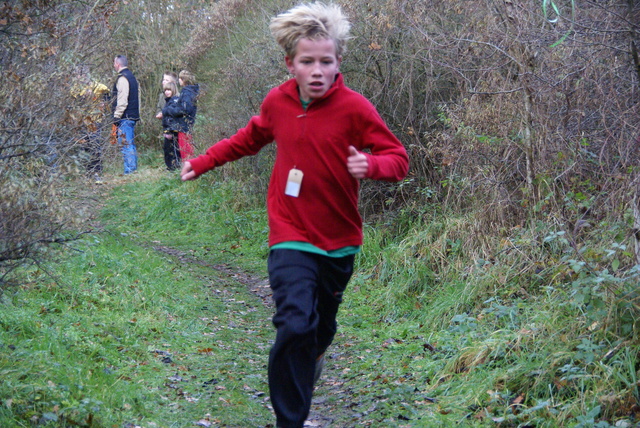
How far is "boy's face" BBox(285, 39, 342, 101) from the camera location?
3695 millimetres

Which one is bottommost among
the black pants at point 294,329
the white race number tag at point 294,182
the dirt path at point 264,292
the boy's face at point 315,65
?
the dirt path at point 264,292

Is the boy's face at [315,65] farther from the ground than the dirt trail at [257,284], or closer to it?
farther from the ground

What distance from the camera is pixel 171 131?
14594mm

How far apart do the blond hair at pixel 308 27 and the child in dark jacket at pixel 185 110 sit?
9962 mm

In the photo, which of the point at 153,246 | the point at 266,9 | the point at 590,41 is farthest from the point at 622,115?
the point at 266,9

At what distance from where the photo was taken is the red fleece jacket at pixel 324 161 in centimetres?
370

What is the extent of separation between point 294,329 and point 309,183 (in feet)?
2.43

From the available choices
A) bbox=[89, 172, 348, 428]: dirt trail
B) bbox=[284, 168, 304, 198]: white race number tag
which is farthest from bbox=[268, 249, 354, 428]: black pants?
bbox=[89, 172, 348, 428]: dirt trail

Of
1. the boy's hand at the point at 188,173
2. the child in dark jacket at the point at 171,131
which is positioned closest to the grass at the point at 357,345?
the boy's hand at the point at 188,173

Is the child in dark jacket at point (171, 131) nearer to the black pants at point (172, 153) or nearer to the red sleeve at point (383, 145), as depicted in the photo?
the black pants at point (172, 153)

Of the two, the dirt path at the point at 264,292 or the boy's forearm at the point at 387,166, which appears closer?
the boy's forearm at the point at 387,166

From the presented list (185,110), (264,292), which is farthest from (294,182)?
(185,110)

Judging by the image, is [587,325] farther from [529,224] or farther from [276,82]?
[276,82]

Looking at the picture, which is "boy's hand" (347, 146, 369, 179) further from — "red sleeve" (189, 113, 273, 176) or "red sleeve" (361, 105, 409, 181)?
"red sleeve" (189, 113, 273, 176)
